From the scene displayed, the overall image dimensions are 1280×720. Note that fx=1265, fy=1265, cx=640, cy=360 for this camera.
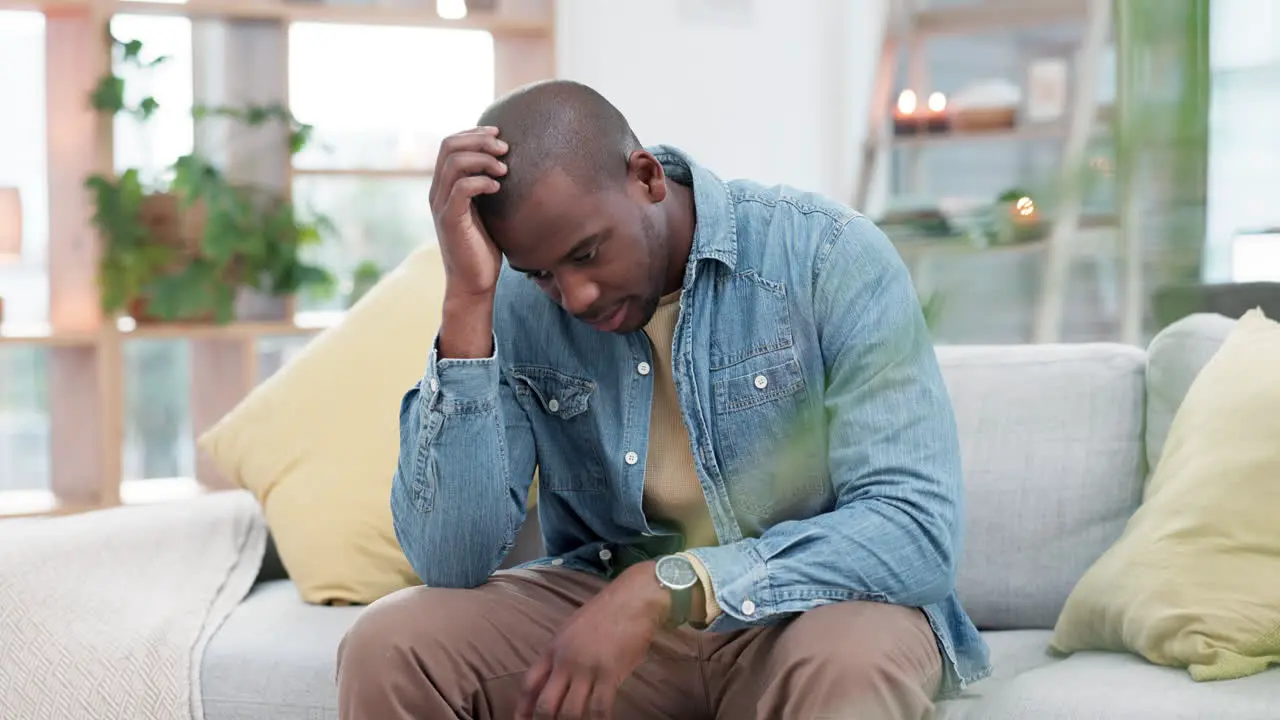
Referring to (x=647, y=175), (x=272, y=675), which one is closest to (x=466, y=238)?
(x=647, y=175)

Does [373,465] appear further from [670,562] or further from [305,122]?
[305,122]

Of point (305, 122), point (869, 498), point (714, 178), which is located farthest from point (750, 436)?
point (305, 122)

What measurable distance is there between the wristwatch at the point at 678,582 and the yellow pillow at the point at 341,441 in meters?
0.75

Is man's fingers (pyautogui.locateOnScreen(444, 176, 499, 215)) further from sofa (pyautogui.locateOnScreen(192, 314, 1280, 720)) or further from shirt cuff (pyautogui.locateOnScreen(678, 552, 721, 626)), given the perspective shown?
sofa (pyautogui.locateOnScreen(192, 314, 1280, 720))

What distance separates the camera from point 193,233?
336 cm

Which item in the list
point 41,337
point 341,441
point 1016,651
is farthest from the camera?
point 41,337

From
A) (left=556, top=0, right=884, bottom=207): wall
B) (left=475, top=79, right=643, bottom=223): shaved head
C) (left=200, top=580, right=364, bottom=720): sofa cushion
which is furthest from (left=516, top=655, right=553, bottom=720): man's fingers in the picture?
(left=556, top=0, right=884, bottom=207): wall

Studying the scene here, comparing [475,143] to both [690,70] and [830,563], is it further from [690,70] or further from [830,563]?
[690,70]

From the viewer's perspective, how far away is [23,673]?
4.76ft

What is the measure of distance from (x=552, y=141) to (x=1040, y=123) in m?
0.92

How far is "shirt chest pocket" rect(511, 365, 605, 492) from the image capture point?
130 centimetres

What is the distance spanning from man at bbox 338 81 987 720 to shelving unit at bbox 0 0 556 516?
2327 millimetres

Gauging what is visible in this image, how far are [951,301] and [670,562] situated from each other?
796 mm

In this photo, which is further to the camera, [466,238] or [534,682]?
[466,238]
